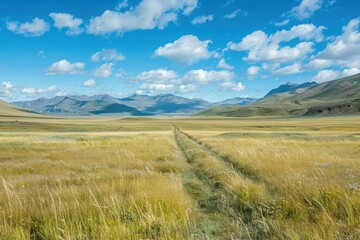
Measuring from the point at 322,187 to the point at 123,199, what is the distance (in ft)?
21.4

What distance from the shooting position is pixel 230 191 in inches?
455

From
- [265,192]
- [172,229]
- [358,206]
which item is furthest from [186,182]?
[358,206]

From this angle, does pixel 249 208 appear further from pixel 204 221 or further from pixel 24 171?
pixel 24 171

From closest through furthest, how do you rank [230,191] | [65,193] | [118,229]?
1. [118,229]
2. [65,193]
3. [230,191]

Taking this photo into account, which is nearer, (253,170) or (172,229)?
(172,229)

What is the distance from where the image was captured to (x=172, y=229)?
776cm

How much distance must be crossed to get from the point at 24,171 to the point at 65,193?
10773 millimetres

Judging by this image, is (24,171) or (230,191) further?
(24,171)

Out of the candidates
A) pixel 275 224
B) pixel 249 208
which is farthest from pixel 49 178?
pixel 275 224

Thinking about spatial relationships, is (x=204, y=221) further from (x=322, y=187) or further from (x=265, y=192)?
(x=322, y=187)

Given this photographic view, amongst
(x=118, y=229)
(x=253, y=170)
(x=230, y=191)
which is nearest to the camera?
(x=118, y=229)

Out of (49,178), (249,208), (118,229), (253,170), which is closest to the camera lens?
(118,229)

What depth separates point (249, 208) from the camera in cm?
984

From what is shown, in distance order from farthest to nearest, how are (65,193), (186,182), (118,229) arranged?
(186,182)
(65,193)
(118,229)
